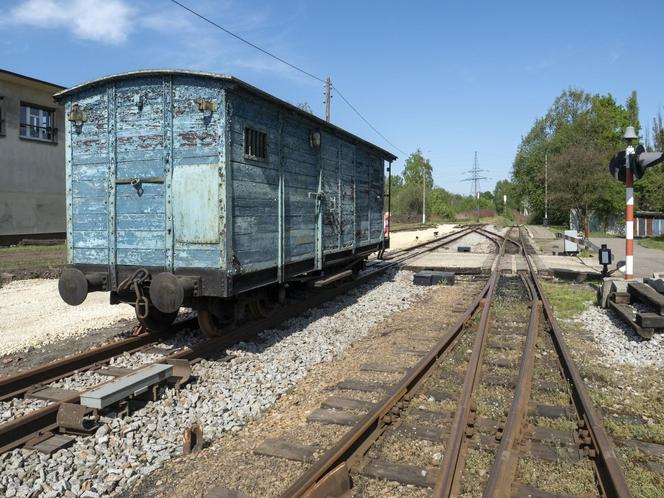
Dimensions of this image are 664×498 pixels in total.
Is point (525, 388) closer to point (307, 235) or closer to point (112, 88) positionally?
point (307, 235)

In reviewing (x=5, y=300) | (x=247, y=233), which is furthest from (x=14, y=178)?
(x=247, y=233)

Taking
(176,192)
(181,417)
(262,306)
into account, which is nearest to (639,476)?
(181,417)

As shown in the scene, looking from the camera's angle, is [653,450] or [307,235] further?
[307,235]

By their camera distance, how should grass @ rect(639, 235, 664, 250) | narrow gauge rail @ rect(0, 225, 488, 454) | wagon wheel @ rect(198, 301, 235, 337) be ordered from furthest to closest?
grass @ rect(639, 235, 664, 250) → wagon wheel @ rect(198, 301, 235, 337) → narrow gauge rail @ rect(0, 225, 488, 454)

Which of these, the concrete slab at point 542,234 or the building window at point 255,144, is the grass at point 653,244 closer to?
the concrete slab at point 542,234

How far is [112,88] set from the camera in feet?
21.9

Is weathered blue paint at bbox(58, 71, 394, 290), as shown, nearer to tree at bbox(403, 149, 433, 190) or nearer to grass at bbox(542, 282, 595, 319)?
grass at bbox(542, 282, 595, 319)

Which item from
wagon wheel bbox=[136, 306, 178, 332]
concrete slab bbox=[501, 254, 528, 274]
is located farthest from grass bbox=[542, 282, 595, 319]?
wagon wheel bbox=[136, 306, 178, 332]

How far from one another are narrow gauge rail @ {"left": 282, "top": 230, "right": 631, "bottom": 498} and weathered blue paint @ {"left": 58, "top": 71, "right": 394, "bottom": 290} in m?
2.90

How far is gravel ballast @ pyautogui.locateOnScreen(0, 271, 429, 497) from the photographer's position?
3609 mm

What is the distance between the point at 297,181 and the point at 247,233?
1856 millimetres

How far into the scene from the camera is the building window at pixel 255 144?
6.65 m

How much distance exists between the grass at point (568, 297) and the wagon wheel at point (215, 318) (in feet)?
18.9

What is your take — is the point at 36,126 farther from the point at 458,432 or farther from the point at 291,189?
the point at 458,432
